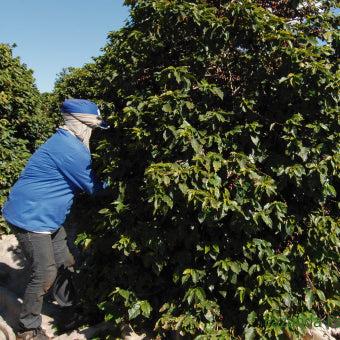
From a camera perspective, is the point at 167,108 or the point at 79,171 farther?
the point at 79,171

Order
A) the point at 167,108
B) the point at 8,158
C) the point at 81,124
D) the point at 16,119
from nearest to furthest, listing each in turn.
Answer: the point at 167,108 → the point at 81,124 → the point at 8,158 → the point at 16,119

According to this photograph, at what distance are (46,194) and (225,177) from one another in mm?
1511

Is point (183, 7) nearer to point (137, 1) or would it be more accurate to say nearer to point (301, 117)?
point (137, 1)

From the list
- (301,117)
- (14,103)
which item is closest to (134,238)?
(301,117)

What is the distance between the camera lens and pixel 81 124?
3590mm

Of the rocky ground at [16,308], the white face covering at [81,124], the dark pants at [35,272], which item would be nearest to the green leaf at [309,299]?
the rocky ground at [16,308]

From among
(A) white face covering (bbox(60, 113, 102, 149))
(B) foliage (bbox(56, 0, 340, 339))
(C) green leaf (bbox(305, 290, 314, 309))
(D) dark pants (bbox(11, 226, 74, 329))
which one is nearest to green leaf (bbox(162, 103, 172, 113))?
(B) foliage (bbox(56, 0, 340, 339))

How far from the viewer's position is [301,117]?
9.90 feet

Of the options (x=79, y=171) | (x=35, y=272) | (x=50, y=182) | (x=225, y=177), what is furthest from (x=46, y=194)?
(x=225, y=177)

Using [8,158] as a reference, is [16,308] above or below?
below

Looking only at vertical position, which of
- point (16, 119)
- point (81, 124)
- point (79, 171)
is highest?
point (81, 124)

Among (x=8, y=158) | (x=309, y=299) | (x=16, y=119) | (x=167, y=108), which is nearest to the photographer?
(x=167, y=108)

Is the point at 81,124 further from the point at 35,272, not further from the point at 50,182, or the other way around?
the point at 35,272

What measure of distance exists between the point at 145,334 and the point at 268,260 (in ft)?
4.20
